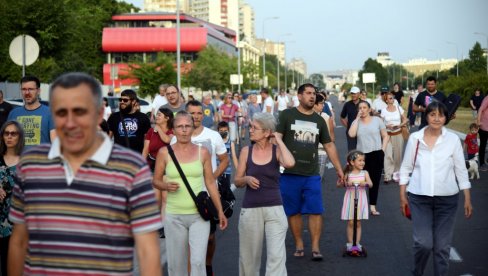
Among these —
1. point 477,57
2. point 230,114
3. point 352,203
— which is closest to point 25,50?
point 352,203

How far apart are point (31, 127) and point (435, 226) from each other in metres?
4.04

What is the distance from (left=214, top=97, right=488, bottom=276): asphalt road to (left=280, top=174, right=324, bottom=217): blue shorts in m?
0.56

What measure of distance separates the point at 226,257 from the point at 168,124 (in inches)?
63.3

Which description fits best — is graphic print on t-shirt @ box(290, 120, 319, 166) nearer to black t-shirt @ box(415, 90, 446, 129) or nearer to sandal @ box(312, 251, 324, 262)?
sandal @ box(312, 251, 324, 262)

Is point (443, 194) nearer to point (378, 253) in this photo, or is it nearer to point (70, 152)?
point (378, 253)

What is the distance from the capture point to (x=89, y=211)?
11.5ft

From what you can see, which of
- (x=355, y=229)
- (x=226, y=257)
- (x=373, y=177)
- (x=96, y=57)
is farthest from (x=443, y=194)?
(x=96, y=57)

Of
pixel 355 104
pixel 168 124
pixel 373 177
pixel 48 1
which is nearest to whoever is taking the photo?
pixel 168 124

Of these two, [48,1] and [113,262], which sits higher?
[48,1]

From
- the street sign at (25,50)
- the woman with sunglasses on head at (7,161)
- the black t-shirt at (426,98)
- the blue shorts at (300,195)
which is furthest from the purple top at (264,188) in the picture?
the street sign at (25,50)

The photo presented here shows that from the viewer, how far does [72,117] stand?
350cm

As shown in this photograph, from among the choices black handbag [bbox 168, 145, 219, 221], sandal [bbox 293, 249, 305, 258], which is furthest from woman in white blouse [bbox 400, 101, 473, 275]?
sandal [bbox 293, 249, 305, 258]

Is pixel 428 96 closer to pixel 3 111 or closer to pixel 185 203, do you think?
pixel 3 111

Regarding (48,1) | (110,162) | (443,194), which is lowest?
(443,194)
